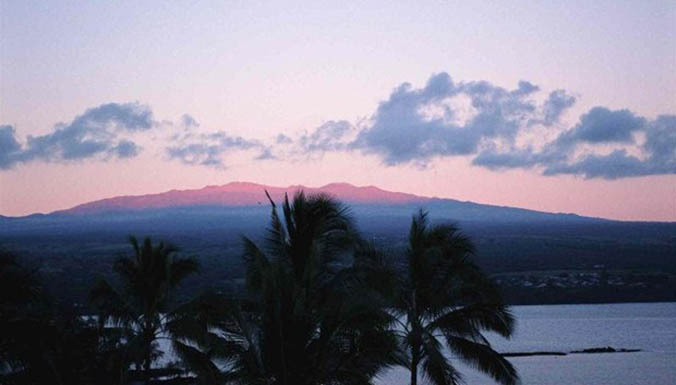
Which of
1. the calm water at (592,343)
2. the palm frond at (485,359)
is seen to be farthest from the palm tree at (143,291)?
the calm water at (592,343)

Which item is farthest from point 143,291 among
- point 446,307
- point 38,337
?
point 446,307

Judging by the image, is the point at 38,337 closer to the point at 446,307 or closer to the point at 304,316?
the point at 304,316

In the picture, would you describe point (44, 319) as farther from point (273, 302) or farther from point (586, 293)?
point (586, 293)

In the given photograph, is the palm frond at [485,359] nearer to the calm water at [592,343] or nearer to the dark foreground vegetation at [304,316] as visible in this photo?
the dark foreground vegetation at [304,316]

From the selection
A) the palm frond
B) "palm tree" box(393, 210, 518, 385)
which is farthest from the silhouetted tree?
the palm frond

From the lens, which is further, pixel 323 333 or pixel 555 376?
pixel 555 376

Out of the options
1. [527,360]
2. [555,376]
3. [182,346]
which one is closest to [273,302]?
[182,346]
